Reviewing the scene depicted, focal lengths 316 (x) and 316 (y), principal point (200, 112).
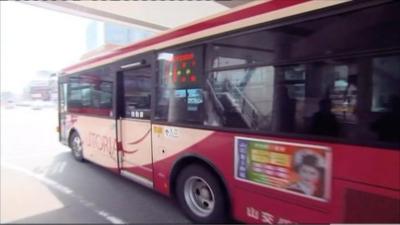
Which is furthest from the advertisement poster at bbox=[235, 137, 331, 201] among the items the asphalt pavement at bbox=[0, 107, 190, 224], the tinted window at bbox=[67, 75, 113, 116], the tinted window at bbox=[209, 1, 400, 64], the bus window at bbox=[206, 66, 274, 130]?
the tinted window at bbox=[67, 75, 113, 116]

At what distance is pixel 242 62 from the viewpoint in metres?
3.14

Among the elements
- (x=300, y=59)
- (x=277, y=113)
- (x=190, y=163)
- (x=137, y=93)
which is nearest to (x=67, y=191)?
(x=137, y=93)

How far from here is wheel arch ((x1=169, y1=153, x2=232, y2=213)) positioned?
3408 millimetres

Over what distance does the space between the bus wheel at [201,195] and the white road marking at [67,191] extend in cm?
81

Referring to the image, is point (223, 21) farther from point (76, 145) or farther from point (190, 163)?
point (76, 145)

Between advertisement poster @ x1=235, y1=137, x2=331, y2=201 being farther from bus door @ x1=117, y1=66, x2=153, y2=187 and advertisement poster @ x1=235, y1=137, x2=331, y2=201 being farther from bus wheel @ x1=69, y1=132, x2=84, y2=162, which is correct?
bus wheel @ x1=69, y1=132, x2=84, y2=162

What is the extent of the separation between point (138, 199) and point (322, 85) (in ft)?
10.4

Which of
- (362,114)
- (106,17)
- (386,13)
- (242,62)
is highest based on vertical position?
(106,17)

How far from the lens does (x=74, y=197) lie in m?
4.66

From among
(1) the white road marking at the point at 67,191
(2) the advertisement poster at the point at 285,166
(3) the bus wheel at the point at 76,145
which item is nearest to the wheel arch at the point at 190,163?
(2) the advertisement poster at the point at 285,166

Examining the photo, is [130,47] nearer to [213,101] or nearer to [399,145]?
[213,101]

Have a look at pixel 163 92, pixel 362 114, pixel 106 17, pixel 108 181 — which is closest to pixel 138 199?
pixel 108 181

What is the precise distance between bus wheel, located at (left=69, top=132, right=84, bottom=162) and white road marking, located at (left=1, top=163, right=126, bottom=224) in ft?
3.41

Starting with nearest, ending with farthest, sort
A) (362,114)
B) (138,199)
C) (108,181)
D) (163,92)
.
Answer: (362,114) → (163,92) → (138,199) → (108,181)
